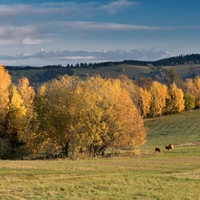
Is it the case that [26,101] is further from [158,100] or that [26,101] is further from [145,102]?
[158,100]

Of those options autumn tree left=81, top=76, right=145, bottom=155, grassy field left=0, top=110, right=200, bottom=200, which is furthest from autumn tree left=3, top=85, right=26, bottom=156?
grassy field left=0, top=110, right=200, bottom=200

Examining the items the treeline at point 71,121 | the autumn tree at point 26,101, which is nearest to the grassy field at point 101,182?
the treeline at point 71,121

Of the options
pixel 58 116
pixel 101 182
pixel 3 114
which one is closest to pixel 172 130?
pixel 58 116

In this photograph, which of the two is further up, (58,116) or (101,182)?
(58,116)

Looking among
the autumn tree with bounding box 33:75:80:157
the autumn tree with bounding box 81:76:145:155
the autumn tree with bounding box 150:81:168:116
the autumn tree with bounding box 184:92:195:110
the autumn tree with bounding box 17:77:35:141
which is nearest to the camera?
the autumn tree with bounding box 81:76:145:155

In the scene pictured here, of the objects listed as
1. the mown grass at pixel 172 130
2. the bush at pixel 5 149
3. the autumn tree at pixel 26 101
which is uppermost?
the autumn tree at pixel 26 101

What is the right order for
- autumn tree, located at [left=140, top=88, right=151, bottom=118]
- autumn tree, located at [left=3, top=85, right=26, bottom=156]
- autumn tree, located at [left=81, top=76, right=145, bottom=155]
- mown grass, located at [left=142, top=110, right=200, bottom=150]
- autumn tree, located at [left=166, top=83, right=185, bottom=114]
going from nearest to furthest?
autumn tree, located at [left=81, top=76, right=145, bottom=155] → autumn tree, located at [left=3, top=85, right=26, bottom=156] → mown grass, located at [left=142, top=110, right=200, bottom=150] → autumn tree, located at [left=140, top=88, right=151, bottom=118] → autumn tree, located at [left=166, top=83, right=185, bottom=114]

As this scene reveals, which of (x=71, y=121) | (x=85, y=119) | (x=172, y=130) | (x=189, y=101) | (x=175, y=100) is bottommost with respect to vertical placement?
(x=172, y=130)

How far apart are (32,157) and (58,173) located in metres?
24.9

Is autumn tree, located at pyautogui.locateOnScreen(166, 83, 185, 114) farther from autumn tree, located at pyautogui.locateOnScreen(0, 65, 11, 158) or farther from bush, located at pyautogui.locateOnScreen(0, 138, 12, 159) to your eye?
bush, located at pyautogui.locateOnScreen(0, 138, 12, 159)

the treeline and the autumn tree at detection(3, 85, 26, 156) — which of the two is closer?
the treeline

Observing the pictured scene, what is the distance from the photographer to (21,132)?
A: 5556 cm

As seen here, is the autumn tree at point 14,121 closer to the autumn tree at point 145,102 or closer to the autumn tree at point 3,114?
the autumn tree at point 3,114

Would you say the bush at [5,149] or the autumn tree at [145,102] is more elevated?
the autumn tree at [145,102]
